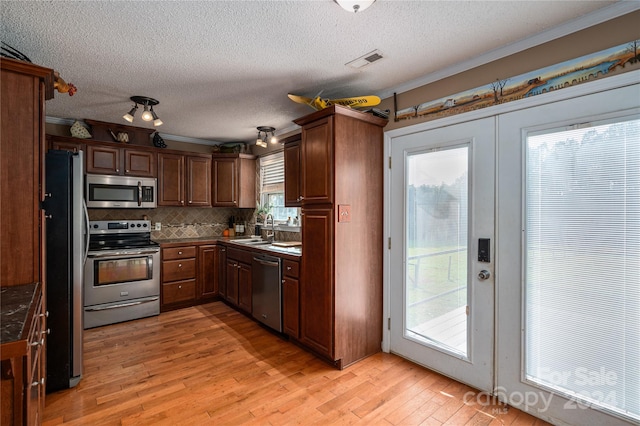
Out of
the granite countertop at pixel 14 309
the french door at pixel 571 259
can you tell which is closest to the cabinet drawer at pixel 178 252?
the granite countertop at pixel 14 309

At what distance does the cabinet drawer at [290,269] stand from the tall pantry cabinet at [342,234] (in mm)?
116

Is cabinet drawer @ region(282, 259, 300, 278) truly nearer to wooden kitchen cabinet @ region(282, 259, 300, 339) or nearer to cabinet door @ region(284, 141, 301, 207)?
wooden kitchen cabinet @ region(282, 259, 300, 339)

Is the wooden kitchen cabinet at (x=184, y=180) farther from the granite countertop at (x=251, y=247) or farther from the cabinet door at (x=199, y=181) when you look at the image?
the granite countertop at (x=251, y=247)

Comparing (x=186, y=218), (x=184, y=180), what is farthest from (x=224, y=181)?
(x=186, y=218)

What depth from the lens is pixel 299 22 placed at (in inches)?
74.9

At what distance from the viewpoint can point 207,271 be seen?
460 centimetres

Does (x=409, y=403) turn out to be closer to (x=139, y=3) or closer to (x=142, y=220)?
(x=139, y=3)

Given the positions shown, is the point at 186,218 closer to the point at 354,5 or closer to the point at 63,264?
the point at 63,264

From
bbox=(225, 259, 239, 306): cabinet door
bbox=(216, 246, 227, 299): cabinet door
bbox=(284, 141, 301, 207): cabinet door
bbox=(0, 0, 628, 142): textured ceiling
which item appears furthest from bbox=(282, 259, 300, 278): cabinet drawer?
bbox=(0, 0, 628, 142): textured ceiling

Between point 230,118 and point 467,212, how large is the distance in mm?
3025

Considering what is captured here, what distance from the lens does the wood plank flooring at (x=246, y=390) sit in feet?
6.73

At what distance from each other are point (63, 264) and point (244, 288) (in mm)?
2004

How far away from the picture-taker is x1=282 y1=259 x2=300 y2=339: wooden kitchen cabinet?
308cm

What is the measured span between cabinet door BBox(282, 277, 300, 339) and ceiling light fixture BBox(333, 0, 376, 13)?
235cm
